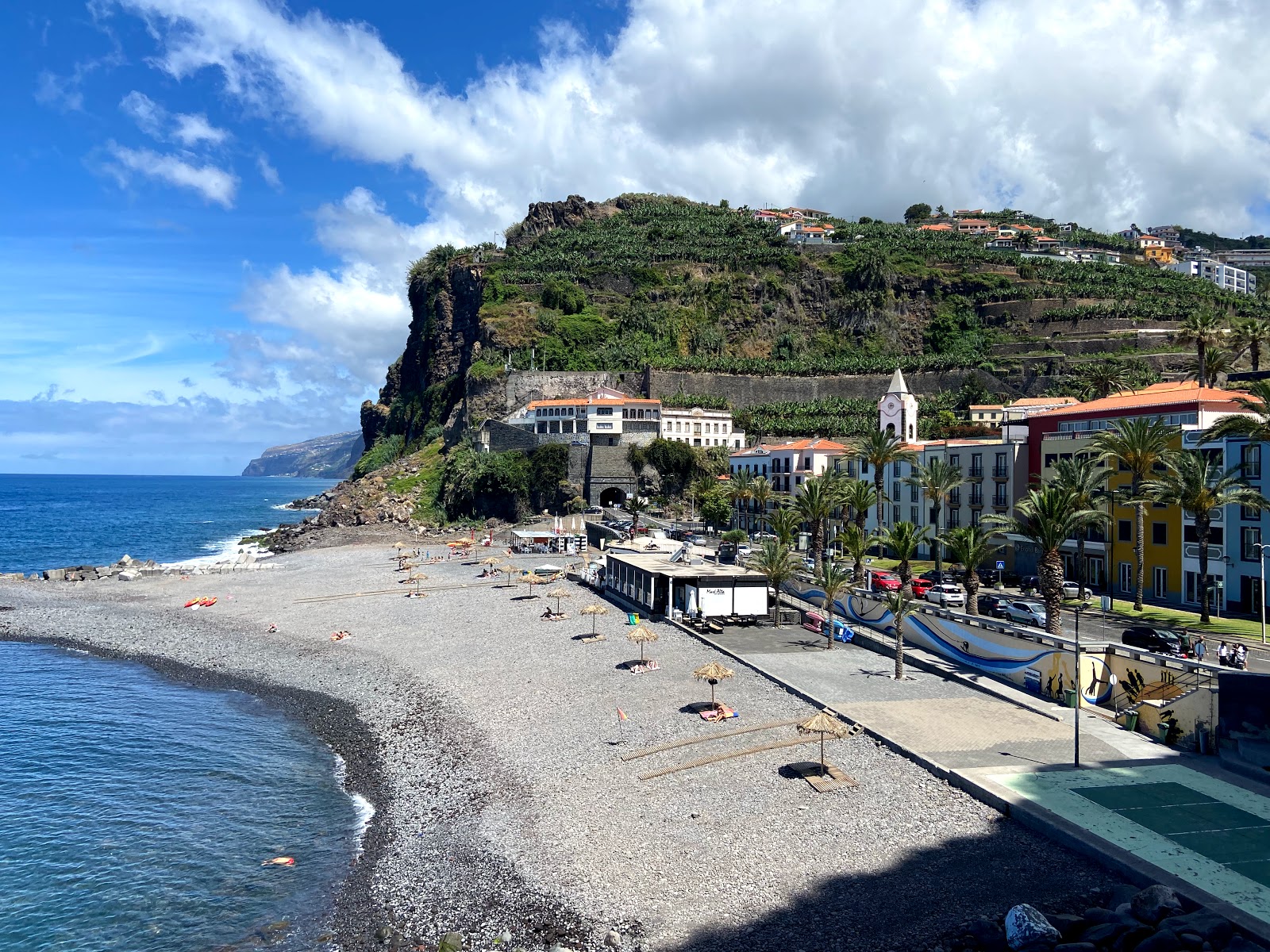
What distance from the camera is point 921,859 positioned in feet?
47.6

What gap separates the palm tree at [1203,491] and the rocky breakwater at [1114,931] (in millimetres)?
21542

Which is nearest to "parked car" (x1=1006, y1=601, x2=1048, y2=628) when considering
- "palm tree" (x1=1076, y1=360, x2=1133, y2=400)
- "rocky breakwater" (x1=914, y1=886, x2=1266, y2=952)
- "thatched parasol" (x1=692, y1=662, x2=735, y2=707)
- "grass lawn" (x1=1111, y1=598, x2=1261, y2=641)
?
"grass lawn" (x1=1111, y1=598, x2=1261, y2=641)

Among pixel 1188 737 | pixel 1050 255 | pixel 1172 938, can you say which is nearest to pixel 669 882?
pixel 1172 938

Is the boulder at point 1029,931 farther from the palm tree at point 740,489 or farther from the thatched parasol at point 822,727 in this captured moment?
the palm tree at point 740,489

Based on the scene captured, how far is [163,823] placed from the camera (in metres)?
19.3

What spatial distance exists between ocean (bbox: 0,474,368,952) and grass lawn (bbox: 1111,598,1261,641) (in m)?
27.5

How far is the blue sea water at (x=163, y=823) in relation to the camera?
15125mm

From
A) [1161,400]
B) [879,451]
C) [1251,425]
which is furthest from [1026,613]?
[1161,400]

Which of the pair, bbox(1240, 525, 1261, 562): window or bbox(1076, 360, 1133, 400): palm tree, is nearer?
bbox(1240, 525, 1261, 562): window

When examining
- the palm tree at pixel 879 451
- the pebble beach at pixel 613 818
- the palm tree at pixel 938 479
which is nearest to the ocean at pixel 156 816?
the pebble beach at pixel 613 818

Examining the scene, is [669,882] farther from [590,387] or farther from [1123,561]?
[590,387]

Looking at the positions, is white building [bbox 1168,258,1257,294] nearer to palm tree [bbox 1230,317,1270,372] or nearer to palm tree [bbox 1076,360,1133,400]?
palm tree [bbox 1076,360,1133,400]

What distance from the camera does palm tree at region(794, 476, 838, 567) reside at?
41247 millimetres

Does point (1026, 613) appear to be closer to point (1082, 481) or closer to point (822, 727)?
point (1082, 481)
